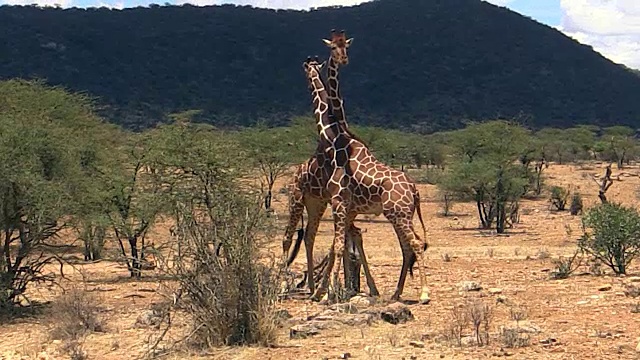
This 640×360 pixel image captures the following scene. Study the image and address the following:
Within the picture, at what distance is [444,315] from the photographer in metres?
10.0

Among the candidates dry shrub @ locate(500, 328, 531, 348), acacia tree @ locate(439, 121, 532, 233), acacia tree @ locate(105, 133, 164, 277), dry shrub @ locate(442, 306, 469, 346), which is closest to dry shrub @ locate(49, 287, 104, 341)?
dry shrub @ locate(442, 306, 469, 346)

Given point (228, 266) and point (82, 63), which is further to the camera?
point (82, 63)

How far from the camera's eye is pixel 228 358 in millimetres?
8094

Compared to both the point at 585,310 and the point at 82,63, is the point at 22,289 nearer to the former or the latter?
the point at 585,310

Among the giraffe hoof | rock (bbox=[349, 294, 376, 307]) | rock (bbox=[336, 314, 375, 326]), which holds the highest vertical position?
rock (bbox=[336, 314, 375, 326])

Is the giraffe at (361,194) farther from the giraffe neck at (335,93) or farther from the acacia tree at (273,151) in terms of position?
the acacia tree at (273,151)

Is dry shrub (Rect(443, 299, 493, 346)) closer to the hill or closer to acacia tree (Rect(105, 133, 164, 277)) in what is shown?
acacia tree (Rect(105, 133, 164, 277))

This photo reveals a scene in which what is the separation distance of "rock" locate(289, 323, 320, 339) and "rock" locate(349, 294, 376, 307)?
4.26 ft

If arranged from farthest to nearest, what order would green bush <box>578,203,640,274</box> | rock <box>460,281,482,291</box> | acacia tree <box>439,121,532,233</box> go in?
1. acacia tree <box>439,121,532,233</box>
2. green bush <box>578,203,640,274</box>
3. rock <box>460,281,482,291</box>

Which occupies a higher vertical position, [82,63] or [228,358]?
[82,63]

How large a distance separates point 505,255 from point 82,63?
54394 mm

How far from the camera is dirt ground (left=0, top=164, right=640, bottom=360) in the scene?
8.03m

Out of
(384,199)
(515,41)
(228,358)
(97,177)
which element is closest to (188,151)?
(97,177)

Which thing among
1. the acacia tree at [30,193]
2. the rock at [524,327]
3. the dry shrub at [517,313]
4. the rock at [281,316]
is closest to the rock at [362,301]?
the rock at [281,316]
